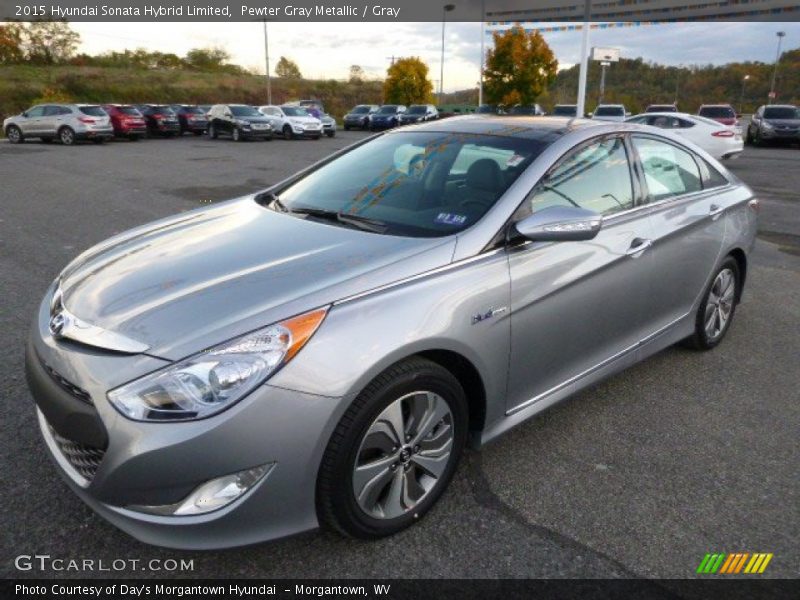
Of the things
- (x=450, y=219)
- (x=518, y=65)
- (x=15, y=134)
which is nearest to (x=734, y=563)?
(x=450, y=219)

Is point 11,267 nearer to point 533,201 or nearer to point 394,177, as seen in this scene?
point 394,177

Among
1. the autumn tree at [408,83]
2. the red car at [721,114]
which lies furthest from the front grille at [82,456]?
the autumn tree at [408,83]

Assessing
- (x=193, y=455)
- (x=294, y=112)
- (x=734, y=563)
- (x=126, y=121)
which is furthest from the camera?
(x=294, y=112)

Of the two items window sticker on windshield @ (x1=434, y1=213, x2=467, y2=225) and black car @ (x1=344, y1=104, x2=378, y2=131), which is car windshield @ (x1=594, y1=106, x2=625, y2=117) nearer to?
black car @ (x1=344, y1=104, x2=378, y2=131)

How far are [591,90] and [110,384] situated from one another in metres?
93.1

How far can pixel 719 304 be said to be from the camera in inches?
164

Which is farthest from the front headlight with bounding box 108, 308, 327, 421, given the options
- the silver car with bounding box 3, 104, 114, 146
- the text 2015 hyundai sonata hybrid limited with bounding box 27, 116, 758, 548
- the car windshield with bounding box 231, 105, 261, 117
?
the car windshield with bounding box 231, 105, 261, 117

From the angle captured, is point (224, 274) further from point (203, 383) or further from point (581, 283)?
point (581, 283)

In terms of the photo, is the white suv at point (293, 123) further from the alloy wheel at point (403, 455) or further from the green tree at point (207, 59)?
the green tree at point (207, 59)

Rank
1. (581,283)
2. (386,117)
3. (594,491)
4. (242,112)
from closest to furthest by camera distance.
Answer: (594,491) → (581,283) → (242,112) → (386,117)

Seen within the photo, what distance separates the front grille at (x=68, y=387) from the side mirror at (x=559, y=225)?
1724 millimetres

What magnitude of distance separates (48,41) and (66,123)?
4322 centimetres

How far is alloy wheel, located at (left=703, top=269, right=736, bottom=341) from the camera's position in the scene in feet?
13.4

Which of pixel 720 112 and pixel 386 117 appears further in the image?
pixel 386 117
